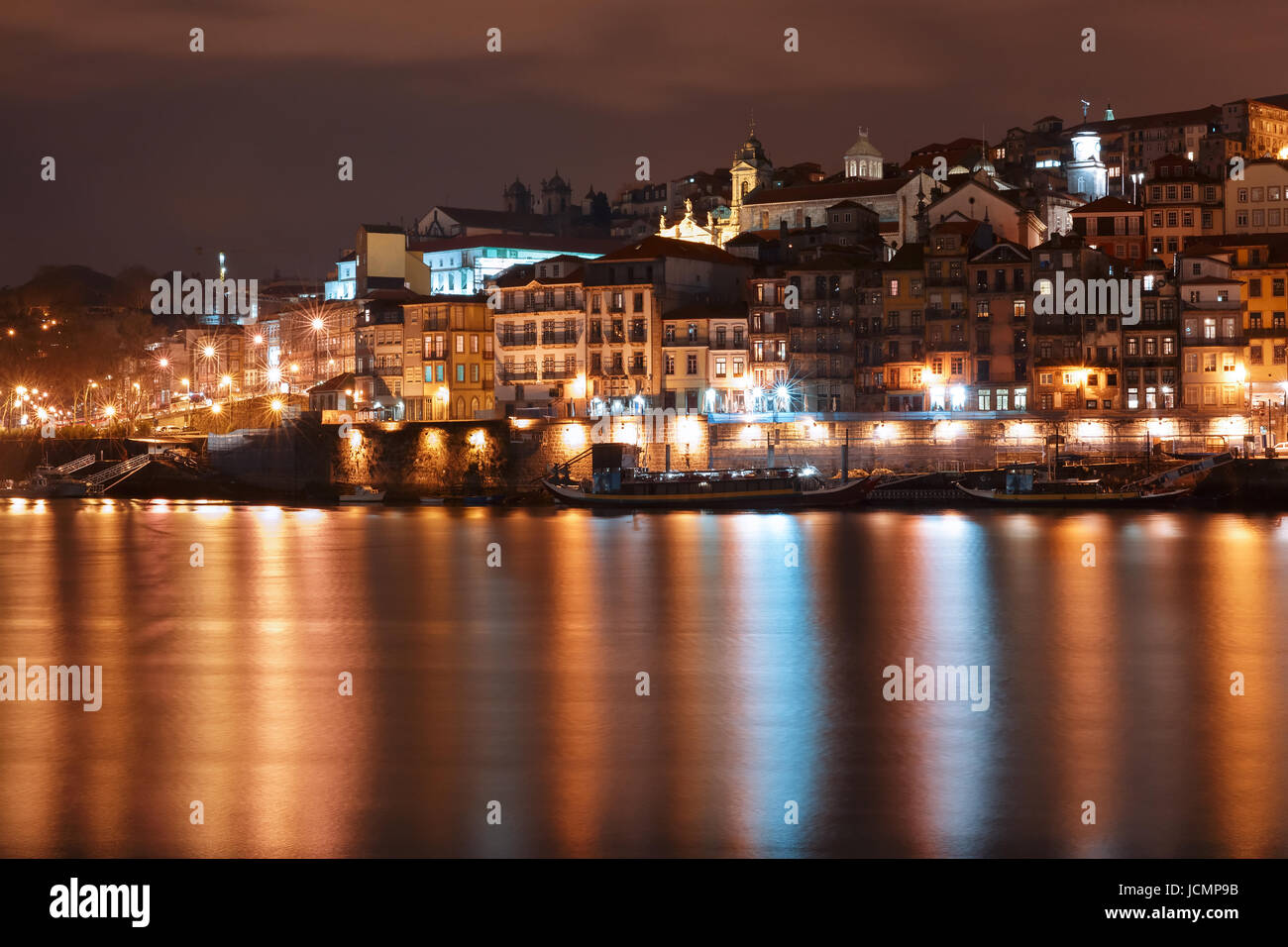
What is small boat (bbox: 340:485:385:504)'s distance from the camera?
68919 mm

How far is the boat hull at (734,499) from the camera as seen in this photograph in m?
60.4

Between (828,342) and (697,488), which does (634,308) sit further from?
(697,488)

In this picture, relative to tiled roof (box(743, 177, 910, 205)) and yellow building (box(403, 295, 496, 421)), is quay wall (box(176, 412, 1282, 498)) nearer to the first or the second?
yellow building (box(403, 295, 496, 421))

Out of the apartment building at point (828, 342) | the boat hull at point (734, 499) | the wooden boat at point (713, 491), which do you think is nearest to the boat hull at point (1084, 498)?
the boat hull at point (734, 499)

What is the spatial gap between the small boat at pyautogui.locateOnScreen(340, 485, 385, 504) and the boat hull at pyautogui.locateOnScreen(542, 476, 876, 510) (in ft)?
32.4

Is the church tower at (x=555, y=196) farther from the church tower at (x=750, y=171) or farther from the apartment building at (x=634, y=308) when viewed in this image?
the apartment building at (x=634, y=308)

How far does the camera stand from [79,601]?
1400 inches

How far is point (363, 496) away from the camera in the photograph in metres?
69.0

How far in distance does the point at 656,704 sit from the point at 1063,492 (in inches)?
1542

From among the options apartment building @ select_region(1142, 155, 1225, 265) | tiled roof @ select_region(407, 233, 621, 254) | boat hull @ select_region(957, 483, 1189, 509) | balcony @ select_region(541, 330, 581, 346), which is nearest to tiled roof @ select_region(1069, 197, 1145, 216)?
apartment building @ select_region(1142, 155, 1225, 265)

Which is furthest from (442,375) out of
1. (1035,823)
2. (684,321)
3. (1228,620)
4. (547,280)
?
(1035,823)

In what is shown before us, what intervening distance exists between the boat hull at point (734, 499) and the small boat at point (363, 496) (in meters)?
9.89
